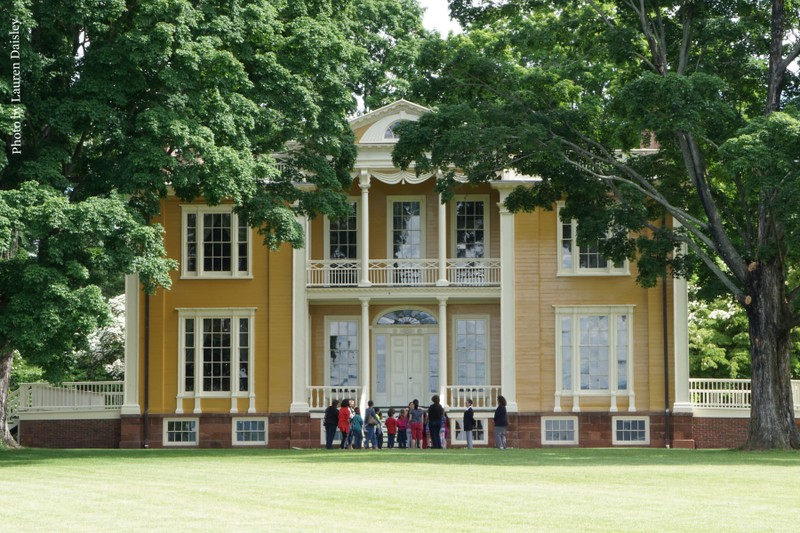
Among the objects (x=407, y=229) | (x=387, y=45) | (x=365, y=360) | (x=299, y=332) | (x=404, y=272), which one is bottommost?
(x=365, y=360)

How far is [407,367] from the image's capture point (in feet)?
130

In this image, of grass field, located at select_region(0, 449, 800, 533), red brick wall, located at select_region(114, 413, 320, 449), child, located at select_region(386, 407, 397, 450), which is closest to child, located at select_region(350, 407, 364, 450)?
child, located at select_region(386, 407, 397, 450)

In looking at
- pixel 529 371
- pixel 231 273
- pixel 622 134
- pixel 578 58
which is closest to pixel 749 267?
pixel 622 134

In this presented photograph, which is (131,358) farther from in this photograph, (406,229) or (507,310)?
(507,310)

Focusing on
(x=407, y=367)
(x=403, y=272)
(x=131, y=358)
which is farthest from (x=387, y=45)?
(x=131, y=358)

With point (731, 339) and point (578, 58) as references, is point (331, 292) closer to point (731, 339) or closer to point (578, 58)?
point (578, 58)

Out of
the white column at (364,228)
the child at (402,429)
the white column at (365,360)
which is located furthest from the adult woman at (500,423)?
the white column at (364,228)

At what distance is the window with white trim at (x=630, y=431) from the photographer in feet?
123

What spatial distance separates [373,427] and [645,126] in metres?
10.4

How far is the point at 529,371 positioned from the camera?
37531 millimetres

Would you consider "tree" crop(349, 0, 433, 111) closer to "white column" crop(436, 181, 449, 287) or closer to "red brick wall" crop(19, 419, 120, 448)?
"white column" crop(436, 181, 449, 287)

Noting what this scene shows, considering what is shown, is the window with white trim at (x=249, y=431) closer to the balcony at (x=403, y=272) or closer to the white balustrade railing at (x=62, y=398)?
the white balustrade railing at (x=62, y=398)

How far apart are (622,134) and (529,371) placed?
816 centimetres

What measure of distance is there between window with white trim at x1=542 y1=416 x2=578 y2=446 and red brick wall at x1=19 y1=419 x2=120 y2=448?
1114 cm
